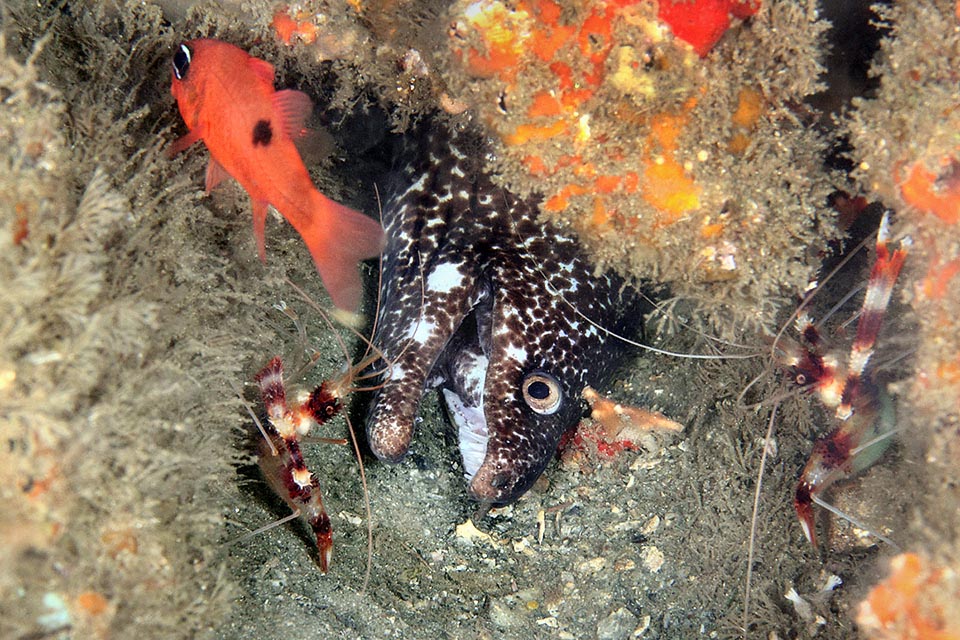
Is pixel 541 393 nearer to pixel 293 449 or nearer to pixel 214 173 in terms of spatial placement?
pixel 293 449

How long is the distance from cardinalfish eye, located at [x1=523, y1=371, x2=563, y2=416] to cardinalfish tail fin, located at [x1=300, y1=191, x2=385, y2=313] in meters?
1.12

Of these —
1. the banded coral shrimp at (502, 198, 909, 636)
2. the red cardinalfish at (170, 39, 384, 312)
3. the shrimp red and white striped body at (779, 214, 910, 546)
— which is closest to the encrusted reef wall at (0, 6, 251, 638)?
the red cardinalfish at (170, 39, 384, 312)

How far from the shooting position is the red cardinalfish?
2734 millimetres

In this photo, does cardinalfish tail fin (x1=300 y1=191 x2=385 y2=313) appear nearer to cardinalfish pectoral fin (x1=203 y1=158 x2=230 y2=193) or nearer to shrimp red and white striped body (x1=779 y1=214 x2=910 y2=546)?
cardinalfish pectoral fin (x1=203 y1=158 x2=230 y2=193)

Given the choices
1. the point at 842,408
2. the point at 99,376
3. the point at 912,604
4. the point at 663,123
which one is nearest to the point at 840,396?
the point at 842,408

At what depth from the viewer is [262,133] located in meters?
2.73

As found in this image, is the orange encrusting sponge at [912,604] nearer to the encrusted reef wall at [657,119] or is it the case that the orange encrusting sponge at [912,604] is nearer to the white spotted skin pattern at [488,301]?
the encrusted reef wall at [657,119]

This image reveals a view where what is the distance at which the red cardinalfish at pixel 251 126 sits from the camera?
108 inches

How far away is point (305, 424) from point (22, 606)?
5.79ft

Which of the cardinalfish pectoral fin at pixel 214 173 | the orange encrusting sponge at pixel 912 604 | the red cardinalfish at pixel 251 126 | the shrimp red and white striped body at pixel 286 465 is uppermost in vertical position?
the orange encrusting sponge at pixel 912 604

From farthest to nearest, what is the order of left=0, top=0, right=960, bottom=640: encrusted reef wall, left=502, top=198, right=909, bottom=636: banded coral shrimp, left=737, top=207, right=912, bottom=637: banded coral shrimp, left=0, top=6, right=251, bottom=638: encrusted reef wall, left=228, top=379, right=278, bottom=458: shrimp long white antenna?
left=502, top=198, right=909, bottom=636: banded coral shrimp < left=737, top=207, right=912, bottom=637: banded coral shrimp < left=228, top=379, right=278, bottom=458: shrimp long white antenna < left=0, top=0, right=960, bottom=640: encrusted reef wall < left=0, top=6, right=251, bottom=638: encrusted reef wall

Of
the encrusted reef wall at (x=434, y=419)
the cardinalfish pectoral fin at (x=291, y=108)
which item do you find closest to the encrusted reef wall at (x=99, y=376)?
the encrusted reef wall at (x=434, y=419)

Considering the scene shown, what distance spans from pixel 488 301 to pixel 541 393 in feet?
2.17

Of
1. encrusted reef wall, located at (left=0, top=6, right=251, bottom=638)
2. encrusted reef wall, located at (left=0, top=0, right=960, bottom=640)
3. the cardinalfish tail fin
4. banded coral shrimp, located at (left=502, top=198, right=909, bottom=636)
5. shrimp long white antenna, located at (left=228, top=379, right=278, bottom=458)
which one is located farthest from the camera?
banded coral shrimp, located at (left=502, top=198, right=909, bottom=636)
